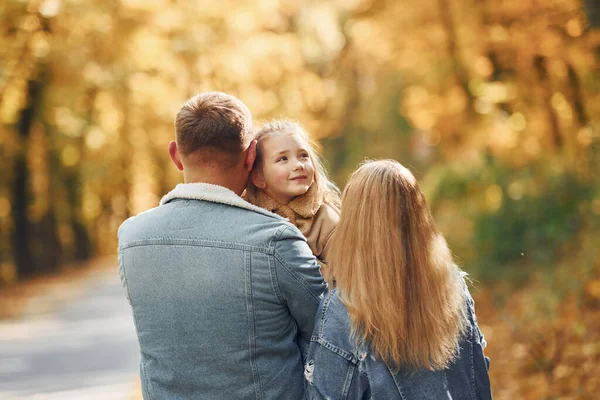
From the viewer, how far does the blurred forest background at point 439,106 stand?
940 cm

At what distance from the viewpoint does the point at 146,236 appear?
299cm

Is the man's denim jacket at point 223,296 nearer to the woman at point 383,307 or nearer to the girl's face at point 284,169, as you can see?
the woman at point 383,307

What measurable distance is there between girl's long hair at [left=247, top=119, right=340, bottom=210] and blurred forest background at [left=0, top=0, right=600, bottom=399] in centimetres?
65

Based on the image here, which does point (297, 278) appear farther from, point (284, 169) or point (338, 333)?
point (284, 169)

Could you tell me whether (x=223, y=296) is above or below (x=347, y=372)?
above

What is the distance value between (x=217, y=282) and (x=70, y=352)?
8611mm

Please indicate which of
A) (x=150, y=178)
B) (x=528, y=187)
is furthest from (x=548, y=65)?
(x=150, y=178)

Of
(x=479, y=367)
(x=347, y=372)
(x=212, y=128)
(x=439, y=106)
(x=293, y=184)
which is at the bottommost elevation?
(x=479, y=367)

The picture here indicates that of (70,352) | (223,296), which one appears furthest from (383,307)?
(70,352)

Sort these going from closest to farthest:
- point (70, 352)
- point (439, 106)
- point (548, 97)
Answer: point (70, 352) < point (548, 97) < point (439, 106)

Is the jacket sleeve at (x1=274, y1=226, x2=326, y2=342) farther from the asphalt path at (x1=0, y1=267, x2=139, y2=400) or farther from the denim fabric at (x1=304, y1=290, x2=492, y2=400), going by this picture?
the asphalt path at (x1=0, y1=267, x2=139, y2=400)

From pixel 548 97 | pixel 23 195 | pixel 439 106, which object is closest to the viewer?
pixel 548 97

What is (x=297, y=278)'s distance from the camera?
113 inches

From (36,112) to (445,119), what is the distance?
11.0m
